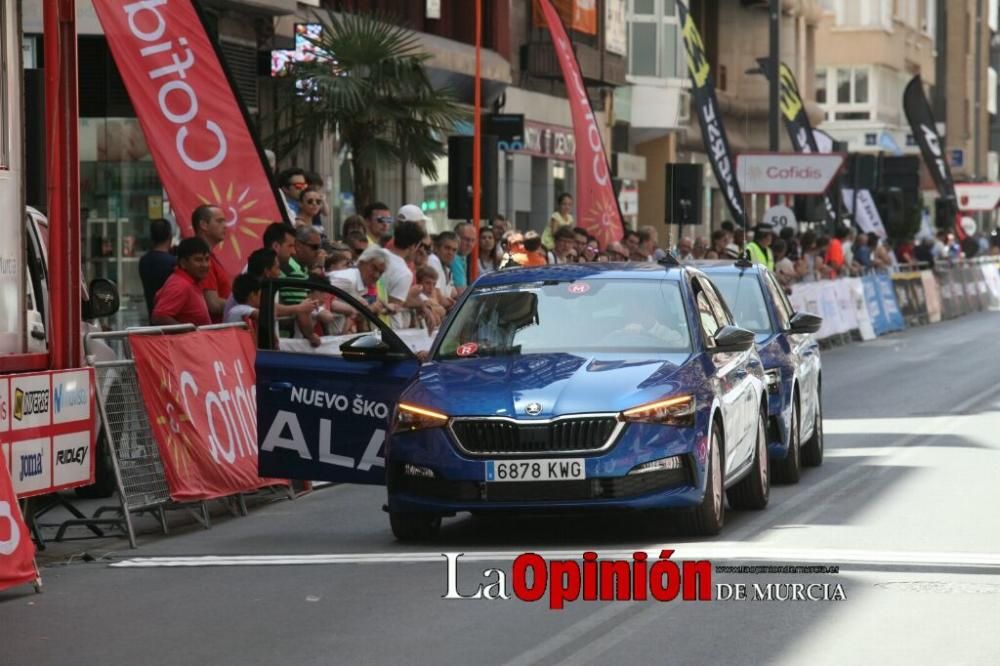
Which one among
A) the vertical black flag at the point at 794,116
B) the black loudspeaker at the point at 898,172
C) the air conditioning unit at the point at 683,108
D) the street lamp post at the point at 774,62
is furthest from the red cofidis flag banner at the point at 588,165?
the air conditioning unit at the point at 683,108

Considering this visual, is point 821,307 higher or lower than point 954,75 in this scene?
lower

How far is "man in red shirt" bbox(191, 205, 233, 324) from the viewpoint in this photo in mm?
15500

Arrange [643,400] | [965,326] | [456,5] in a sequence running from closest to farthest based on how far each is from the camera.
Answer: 1. [643,400]
2. [456,5]
3. [965,326]

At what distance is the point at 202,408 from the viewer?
14.1 m

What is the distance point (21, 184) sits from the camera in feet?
39.8

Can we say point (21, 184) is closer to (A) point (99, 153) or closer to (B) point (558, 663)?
(B) point (558, 663)

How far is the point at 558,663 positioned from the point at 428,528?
412 centimetres

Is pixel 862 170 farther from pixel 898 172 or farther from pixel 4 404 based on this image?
pixel 4 404

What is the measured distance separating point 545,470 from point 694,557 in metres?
0.92

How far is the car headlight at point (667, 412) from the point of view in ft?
38.6

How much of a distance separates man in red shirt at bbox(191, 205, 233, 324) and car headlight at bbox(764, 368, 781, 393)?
3.81 metres

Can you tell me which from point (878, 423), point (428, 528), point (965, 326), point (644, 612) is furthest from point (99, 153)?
point (965, 326)

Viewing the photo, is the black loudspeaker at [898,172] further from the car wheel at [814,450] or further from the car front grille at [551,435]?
the car front grille at [551,435]

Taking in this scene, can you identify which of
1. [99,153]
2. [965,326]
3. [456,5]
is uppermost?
[456,5]
